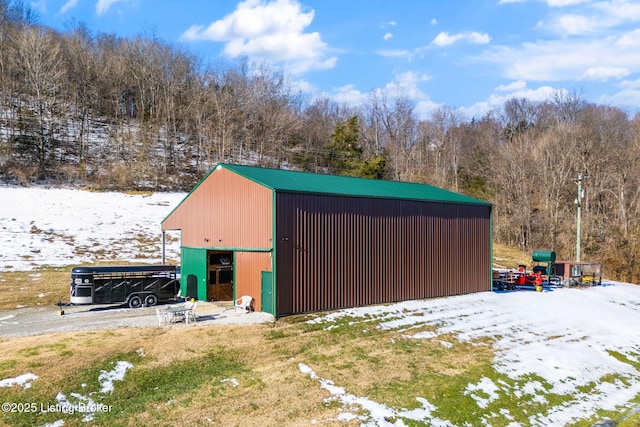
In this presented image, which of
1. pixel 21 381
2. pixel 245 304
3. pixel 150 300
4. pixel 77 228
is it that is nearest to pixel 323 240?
pixel 245 304

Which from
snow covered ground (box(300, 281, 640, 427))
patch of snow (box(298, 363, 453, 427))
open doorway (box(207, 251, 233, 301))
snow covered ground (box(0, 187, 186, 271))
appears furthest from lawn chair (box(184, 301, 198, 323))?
snow covered ground (box(0, 187, 186, 271))

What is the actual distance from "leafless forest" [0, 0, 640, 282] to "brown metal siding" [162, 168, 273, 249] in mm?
27106

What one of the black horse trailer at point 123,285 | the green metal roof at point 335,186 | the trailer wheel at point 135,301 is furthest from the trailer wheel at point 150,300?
the green metal roof at point 335,186

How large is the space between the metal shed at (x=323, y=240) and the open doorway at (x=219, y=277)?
48mm

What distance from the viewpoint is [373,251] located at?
19.9 meters

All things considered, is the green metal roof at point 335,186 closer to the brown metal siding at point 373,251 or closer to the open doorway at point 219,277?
the brown metal siding at point 373,251

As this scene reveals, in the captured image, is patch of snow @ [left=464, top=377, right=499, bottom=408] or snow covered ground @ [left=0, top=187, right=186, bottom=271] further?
snow covered ground @ [left=0, top=187, right=186, bottom=271]

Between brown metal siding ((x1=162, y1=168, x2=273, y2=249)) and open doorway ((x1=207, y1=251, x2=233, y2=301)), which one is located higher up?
brown metal siding ((x1=162, y1=168, x2=273, y2=249))

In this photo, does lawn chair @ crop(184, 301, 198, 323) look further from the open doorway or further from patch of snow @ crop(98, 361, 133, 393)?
the open doorway

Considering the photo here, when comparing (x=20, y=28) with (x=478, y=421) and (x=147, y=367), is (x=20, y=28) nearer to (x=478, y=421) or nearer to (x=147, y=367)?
(x=147, y=367)

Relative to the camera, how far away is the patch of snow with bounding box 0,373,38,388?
34.6ft

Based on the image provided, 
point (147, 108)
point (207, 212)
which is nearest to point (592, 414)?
point (207, 212)

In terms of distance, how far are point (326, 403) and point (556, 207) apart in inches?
Result: 1755

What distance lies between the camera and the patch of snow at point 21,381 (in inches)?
415
